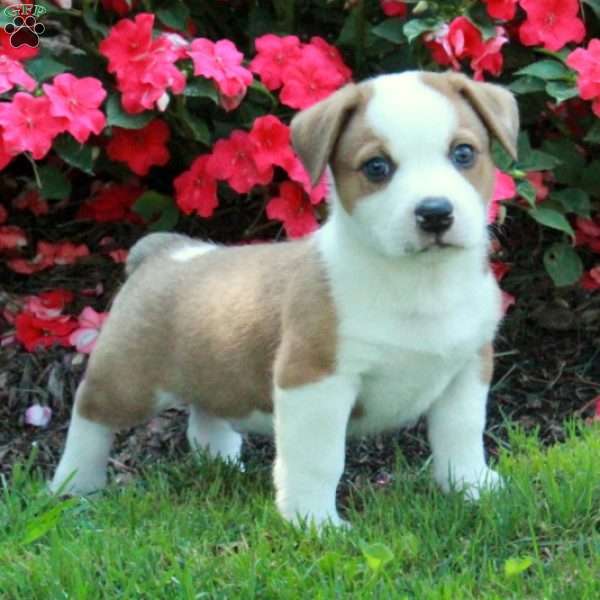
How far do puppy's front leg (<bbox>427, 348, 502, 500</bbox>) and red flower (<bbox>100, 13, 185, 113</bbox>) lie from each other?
5.28 feet

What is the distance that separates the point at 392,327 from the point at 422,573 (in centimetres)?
78

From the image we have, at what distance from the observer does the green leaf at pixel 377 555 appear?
361 centimetres

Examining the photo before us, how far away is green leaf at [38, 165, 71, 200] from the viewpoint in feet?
18.8

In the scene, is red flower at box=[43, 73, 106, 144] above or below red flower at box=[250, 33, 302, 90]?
below

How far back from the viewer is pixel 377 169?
3969 mm

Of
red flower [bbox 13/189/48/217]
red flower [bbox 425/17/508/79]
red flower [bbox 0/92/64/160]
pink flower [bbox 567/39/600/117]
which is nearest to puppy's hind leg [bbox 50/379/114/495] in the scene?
red flower [bbox 0/92/64/160]

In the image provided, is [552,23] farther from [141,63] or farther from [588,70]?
[141,63]

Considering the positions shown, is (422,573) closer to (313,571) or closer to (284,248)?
(313,571)

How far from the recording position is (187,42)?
17.8ft

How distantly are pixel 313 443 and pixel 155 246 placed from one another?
129 centimetres

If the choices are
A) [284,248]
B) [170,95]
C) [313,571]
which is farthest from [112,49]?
[313,571]

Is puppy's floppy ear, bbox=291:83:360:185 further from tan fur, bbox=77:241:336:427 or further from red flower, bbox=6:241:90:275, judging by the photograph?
red flower, bbox=6:241:90:275

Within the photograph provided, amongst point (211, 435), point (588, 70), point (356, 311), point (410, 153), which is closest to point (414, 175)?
point (410, 153)

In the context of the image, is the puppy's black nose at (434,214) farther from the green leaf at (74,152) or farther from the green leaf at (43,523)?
the green leaf at (74,152)
